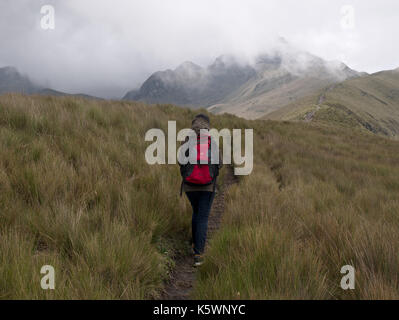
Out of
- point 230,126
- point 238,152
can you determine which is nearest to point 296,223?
point 238,152

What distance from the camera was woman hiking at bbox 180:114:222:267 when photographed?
3500mm

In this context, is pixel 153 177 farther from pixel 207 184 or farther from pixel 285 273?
pixel 285 273

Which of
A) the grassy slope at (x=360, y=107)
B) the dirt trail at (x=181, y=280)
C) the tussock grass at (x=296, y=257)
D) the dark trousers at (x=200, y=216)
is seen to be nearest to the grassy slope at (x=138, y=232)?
the tussock grass at (x=296, y=257)

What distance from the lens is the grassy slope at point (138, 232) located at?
72.1 inches

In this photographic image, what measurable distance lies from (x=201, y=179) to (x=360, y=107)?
13779 cm

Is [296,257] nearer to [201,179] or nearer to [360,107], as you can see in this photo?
[201,179]

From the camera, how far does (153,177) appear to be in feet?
14.5

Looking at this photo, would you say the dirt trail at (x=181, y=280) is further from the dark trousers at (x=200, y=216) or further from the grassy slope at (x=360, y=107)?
the grassy slope at (x=360, y=107)

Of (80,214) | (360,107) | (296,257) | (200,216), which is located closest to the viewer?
(296,257)

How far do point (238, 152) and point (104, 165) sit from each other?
577 centimetres

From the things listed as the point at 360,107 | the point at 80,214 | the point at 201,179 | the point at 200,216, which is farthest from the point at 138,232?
the point at 360,107

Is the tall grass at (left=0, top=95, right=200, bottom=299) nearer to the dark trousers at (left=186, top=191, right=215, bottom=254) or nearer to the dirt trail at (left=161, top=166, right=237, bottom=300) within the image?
the dirt trail at (left=161, top=166, right=237, bottom=300)

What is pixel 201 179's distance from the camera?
3.56m

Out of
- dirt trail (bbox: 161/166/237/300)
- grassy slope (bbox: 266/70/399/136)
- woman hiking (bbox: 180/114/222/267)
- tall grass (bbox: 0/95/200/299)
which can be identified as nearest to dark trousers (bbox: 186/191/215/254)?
woman hiking (bbox: 180/114/222/267)
